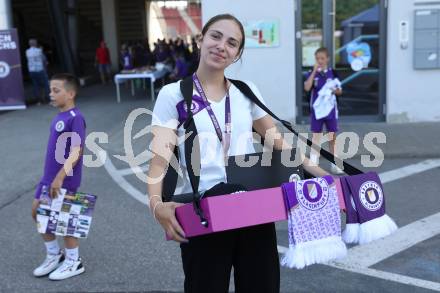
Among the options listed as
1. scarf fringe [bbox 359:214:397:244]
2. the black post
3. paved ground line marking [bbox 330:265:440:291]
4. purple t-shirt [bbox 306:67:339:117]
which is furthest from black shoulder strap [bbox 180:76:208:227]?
the black post

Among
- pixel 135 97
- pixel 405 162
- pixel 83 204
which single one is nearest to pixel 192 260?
pixel 83 204

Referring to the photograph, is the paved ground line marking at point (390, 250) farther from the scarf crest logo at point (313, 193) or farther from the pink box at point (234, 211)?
the pink box at point (234, 211)

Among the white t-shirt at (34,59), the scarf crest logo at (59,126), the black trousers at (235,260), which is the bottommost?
the black trousers at (235,260)

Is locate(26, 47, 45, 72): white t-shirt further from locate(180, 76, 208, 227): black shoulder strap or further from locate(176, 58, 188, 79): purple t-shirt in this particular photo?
locate(180, 76, 208, 227): black shoulder strap

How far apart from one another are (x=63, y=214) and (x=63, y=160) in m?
0.44

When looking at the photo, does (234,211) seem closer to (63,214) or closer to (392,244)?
(63,214)

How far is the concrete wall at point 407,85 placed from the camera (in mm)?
10500

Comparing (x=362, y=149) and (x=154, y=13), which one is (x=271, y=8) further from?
(x=154, y=13)

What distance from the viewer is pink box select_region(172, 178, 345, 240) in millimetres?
2000

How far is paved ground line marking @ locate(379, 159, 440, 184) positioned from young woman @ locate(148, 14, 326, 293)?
4803mm

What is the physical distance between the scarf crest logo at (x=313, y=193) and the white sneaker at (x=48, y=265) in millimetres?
2879

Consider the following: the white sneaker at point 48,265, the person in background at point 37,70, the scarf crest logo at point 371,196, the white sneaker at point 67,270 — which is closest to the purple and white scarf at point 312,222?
the scarf crest logo at point 371,196

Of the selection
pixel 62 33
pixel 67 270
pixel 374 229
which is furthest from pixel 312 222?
pixel 62 33

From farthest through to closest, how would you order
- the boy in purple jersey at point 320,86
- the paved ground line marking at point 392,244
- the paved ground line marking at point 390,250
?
the boy in purple jersey at point 320,86, the paved ground line marking at point 392,244, the paved ground line marking at point 390,250
